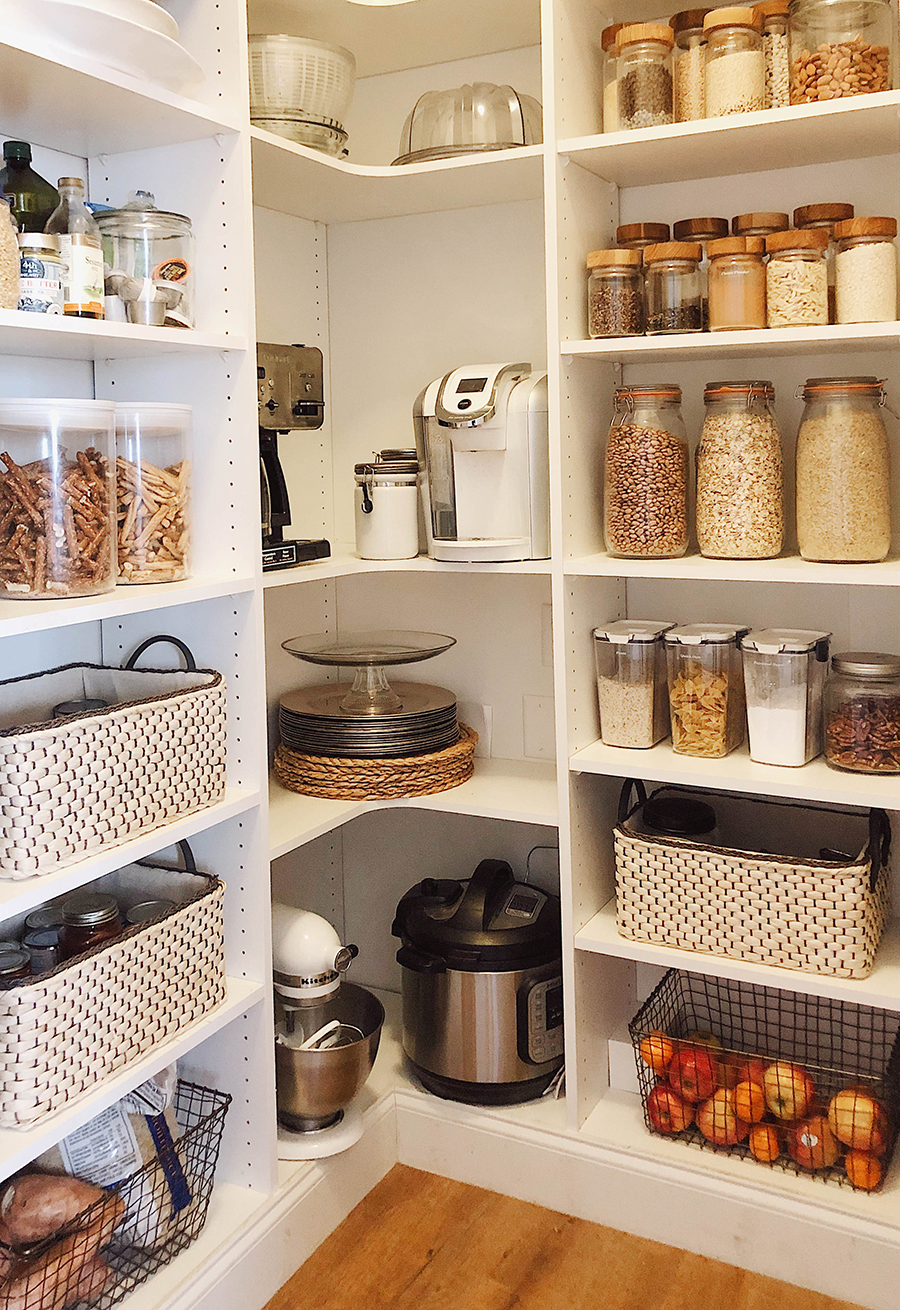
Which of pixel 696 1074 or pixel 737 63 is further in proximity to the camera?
pixel 696 1074

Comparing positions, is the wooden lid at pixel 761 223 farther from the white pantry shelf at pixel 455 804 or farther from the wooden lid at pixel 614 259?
the white pantry shelf at pixel 455 804

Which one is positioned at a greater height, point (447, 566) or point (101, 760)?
point (447, 566)

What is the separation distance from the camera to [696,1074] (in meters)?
2.02

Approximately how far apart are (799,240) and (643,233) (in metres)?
0.31

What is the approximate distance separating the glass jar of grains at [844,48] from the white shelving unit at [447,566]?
0.17 feet

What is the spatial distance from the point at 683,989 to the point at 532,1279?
594 millimetres

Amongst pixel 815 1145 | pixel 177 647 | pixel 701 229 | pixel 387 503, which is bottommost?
pixel 815 1145

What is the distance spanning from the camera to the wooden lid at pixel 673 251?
6.04ft

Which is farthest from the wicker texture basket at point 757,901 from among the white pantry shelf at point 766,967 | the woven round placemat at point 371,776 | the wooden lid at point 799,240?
the wooden lid at point 799,240

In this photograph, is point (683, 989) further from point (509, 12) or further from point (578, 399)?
point (509, 12)

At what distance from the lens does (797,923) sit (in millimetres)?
1844

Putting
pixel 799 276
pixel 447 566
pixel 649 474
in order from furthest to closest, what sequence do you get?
pixel 447 566, pixel 649 474, pixel 799 276

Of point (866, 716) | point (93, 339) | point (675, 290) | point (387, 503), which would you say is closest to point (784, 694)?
point (866, 716)

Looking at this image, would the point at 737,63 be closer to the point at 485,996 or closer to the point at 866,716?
the point at 866,716
